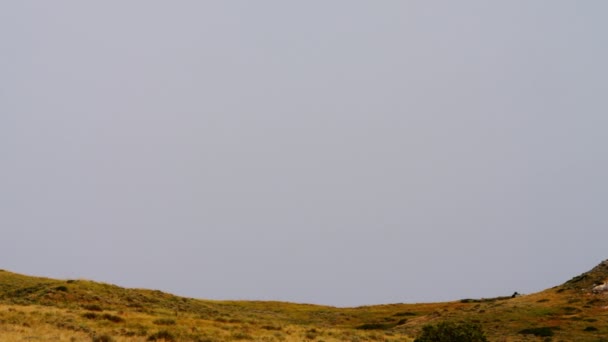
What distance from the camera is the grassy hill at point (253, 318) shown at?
33875mm

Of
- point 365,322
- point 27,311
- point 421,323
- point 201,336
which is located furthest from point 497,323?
point 27,311

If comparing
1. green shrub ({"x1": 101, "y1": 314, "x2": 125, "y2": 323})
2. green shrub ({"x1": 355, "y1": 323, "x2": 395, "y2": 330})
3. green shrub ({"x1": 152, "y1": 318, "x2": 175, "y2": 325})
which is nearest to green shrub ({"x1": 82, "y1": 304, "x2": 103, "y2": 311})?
green shrub ({"x1": 101, "y1": 314, "x2": 125, "y2": 323})

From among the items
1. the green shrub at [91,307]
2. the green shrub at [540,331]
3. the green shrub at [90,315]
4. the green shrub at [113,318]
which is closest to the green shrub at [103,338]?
the green shrub at [113,318]

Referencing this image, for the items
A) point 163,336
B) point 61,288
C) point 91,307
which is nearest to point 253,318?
point 91,307

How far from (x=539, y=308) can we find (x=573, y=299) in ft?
20.9

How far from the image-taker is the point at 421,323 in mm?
61188

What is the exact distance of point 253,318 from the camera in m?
59.4

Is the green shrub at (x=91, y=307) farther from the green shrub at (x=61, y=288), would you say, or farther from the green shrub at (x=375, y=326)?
the green shrub at (x=375, y=326)

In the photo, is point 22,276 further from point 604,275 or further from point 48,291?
point 604,275

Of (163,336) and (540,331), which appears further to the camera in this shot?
(540,331)

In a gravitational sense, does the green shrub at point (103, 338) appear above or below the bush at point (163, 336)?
below

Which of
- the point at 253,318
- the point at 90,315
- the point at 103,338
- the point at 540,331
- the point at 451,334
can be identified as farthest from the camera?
the point at 253,318

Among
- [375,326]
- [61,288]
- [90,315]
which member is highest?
[61,288]

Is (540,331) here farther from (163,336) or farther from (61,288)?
(61,288)
